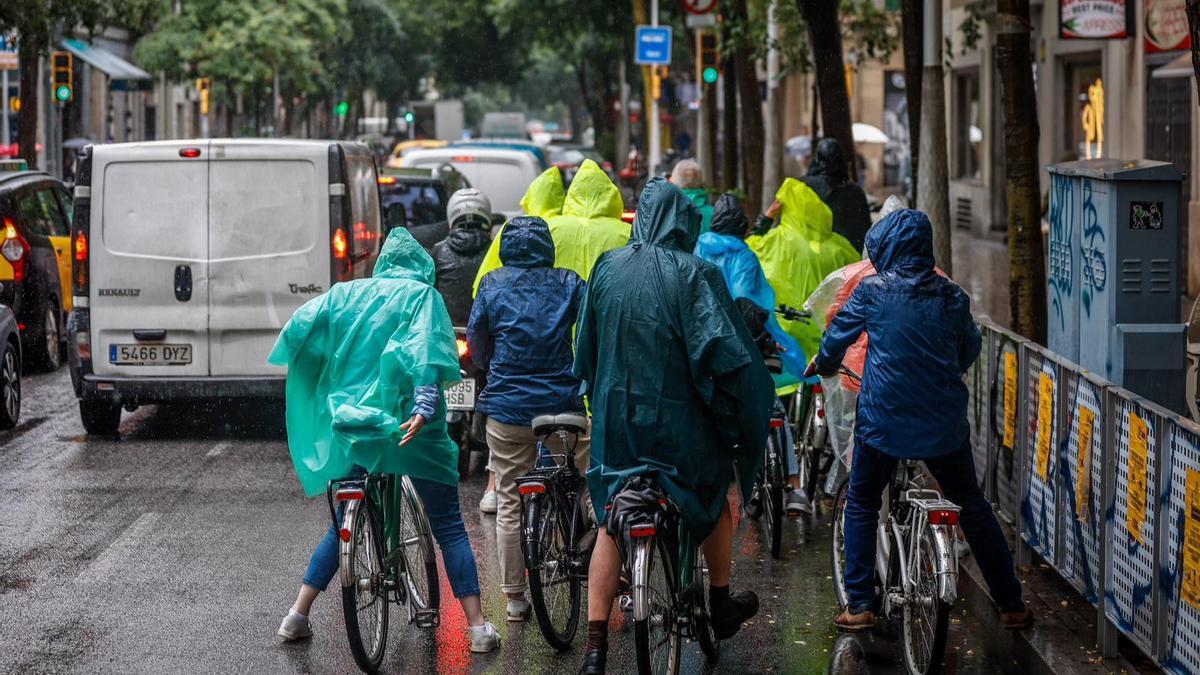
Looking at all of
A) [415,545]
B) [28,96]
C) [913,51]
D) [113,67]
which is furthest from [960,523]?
[113,67]

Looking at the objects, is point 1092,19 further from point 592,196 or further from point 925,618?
point 925,618

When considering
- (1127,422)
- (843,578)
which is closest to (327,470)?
(843,578)

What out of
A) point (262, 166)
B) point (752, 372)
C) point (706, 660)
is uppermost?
point (262, 166)

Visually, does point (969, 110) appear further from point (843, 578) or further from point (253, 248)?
point (843, 578)

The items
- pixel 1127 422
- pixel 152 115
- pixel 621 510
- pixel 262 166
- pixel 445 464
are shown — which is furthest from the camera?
pixel 152 115

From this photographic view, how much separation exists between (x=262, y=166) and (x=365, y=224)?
3.50ft

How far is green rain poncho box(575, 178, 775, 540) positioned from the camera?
5906 millimetres

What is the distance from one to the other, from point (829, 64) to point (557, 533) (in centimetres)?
1151

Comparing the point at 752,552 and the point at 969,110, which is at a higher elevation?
the point at 969,110

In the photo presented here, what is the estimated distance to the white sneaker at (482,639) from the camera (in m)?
6.80

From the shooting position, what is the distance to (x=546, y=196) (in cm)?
1003

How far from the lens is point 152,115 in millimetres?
60125

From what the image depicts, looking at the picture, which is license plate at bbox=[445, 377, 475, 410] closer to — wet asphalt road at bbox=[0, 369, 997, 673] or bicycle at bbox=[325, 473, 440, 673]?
wet asphalt road at bbox=[0, 369, 997, 673]

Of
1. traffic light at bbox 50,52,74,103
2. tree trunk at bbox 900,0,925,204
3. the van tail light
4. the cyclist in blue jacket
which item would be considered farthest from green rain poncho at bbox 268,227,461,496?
traffic light at bbox 50,52,74,103
